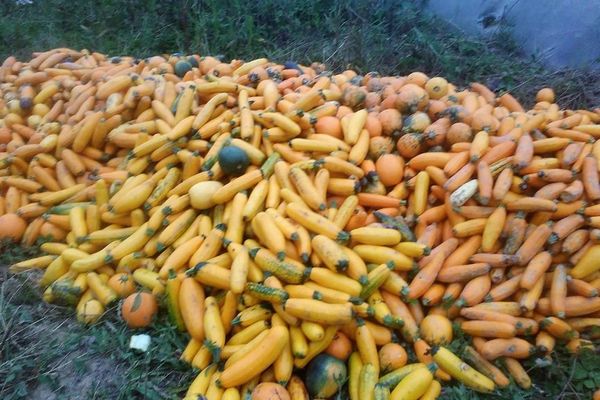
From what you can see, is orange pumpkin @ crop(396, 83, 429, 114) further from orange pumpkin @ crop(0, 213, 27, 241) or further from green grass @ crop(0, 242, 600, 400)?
orange pumpkin @ crop(0, 213, 27, 241)

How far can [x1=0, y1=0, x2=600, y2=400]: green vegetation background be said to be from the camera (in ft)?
9.71

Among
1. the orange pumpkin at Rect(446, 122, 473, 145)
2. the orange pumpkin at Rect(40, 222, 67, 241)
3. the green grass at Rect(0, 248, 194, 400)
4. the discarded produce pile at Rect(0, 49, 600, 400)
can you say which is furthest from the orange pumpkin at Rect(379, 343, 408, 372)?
the orange pumpkin at Rect(40, 222, 67, 241)

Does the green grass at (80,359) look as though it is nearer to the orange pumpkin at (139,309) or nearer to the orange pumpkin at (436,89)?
the orange pumpkin at (139,309)

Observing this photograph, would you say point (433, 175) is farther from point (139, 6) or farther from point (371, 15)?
point (139, 6)

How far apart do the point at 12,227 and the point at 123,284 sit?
1.13 m

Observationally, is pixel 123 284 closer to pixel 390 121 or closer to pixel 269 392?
pixel 269 392

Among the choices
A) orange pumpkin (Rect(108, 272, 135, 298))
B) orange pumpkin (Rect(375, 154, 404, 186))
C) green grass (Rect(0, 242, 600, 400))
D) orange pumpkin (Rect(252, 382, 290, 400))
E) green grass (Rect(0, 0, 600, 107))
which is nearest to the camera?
orange pumpkin (Rect(252, 382, 290, 400))

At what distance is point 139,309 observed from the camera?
3143 mm

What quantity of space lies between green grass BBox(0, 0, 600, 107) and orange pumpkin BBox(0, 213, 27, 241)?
3876 millimetres

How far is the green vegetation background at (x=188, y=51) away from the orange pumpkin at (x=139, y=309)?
0.08m

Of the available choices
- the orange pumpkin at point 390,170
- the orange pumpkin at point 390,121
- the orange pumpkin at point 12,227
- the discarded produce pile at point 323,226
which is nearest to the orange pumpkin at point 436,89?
the discarded produce pile at point 323,226

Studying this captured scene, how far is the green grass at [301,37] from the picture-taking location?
6.27 metres

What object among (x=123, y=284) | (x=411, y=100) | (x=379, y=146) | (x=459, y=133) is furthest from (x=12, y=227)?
(x=459, y=133)

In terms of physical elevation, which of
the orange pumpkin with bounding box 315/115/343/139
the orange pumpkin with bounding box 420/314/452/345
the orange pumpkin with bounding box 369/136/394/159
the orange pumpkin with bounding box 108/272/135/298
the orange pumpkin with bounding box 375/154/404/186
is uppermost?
the orange pumpkin with bounding box 315/115/343/139
